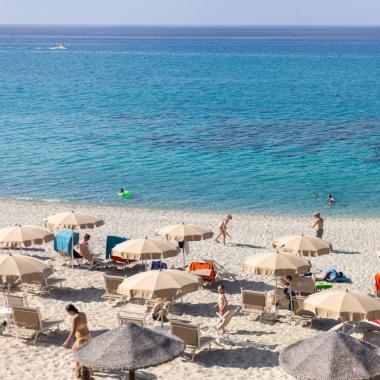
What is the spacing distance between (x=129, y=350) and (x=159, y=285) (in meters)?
4.12

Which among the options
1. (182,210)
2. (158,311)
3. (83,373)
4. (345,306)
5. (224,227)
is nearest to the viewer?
(83,373)

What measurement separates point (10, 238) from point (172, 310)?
16.1 feet

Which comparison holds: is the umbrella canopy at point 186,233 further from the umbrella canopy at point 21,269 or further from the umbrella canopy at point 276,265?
the umbrella canopy at point 21,269

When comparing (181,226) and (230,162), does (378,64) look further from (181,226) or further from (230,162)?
(181,226)

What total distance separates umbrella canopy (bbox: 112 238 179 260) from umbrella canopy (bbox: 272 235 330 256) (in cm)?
305

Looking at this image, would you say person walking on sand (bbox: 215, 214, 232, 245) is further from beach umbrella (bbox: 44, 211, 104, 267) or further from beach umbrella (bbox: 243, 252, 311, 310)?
beach umbrella (bbox: 243, 252, 311, 310)

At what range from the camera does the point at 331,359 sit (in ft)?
32.5

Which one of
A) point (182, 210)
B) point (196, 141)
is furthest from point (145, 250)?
point (196, 141)

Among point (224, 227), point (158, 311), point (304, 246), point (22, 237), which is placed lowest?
point (224, 227)

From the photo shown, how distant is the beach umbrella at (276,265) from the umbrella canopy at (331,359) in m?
5.61

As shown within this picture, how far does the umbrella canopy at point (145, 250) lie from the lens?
1711cm

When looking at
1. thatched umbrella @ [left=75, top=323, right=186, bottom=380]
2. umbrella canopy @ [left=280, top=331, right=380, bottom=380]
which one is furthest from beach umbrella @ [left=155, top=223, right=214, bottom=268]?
umbrella canopy @ [left=280, top=331, right=380, bottom=380]

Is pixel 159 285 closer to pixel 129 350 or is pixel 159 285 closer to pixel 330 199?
pixel 129 350

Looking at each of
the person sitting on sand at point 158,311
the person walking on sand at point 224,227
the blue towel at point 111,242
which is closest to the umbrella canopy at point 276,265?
the person sitting on sand at point 158,311
